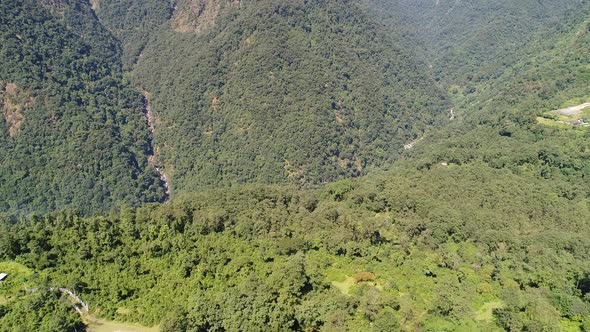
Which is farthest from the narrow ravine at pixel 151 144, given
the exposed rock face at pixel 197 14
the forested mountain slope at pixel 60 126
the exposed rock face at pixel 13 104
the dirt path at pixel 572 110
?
the dirt path at pixel 572 110

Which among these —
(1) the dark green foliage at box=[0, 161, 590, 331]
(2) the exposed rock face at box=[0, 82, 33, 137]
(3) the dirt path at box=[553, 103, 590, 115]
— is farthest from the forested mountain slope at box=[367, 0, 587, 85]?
(2) the exposed rock face at box=[0, 82, 33, 137]

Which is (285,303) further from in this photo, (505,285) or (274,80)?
(274,80)

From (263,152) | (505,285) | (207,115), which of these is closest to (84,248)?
(505,285)

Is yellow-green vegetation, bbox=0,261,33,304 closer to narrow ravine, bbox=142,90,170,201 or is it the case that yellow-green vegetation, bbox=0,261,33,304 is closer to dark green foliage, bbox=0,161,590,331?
dark green foliage, bbox=0,161,590,331

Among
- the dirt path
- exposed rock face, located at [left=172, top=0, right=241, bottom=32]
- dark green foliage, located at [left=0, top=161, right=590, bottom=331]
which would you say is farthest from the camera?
exposed rock face, located at [left=172, top=0, right=241, bottom=32]

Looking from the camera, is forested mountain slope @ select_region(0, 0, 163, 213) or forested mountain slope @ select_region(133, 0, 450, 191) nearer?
forested mountain slope @ select_region(0, 0, 163, 213)

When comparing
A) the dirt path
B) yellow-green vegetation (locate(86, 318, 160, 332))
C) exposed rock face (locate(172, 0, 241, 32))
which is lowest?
the dirt path

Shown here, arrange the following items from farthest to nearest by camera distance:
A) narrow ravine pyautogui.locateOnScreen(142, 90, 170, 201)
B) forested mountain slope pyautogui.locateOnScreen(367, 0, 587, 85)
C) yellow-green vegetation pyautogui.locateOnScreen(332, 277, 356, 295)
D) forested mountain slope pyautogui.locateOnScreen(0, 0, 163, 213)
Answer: forested mountain slope pyautogui.locateOnScreen(367, 0, 587, 85)
narrow ravine pyautogui.locateOnScreen(142, 90, 170, 201)
forested mountain slope pyautogui.locateOnScreen(0, 0, 163, 213)
yellow-green vegetation pyautogui.locateOnScreen(332, 277, 356, 295)

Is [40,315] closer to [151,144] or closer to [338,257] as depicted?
[338,257]
